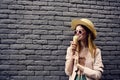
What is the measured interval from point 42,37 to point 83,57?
111 centimetres

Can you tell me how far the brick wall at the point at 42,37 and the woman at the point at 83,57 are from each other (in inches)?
32.6

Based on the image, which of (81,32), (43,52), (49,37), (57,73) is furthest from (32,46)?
(81,32)

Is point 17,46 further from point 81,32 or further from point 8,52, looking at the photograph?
point 81,32

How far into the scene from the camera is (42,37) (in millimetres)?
4348

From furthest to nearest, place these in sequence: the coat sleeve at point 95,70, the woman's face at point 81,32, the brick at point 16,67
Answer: the brick at point 16,67, the woman's face at point 81,32, the coat sleeve at point 95,70

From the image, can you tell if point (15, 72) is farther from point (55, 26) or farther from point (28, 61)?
point (55, 26)

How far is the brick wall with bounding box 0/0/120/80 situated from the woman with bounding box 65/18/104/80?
2.72 feet

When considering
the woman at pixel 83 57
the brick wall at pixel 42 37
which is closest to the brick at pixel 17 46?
the brick wall at pixel 42 37

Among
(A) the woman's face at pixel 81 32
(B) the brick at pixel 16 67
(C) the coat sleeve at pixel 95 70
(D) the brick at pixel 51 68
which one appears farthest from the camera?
(D) the brick at pixel 51 68

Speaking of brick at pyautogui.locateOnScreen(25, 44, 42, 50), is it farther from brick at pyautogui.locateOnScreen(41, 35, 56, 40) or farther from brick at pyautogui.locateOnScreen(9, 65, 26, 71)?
brick at pyautogui.locateOnScreen(9, 65, 26, 71)

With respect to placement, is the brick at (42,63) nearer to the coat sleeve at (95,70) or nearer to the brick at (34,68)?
the brick at (34,68)

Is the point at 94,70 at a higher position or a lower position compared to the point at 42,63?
higher

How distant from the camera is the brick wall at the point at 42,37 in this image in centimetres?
424

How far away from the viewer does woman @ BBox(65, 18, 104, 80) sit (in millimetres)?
3398
